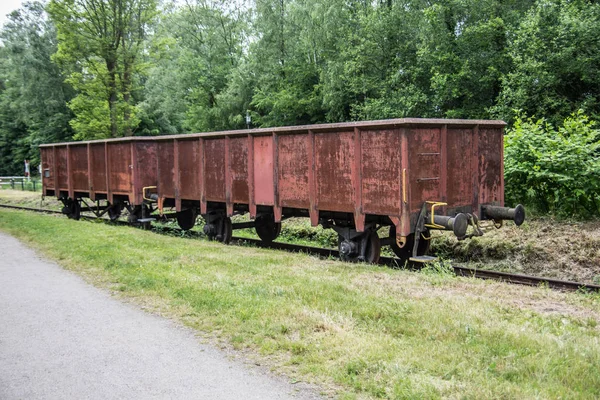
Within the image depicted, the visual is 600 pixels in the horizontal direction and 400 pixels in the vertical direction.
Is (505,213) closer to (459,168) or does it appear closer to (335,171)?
(459,168)

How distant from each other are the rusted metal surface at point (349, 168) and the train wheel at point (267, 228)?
1059mm

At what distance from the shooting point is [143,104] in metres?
40.9

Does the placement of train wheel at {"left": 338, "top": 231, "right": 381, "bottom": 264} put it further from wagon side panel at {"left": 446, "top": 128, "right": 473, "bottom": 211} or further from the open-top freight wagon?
wagon side panel at {"left": 446, "top": 128, "right": 473, "bottom": 211}

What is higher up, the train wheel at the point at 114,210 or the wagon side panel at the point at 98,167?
the wagon side panel at the point at 98,167

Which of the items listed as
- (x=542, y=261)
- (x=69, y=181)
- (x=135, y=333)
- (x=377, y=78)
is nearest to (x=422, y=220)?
(x=542, y=261)

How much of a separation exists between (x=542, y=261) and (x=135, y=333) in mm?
8350

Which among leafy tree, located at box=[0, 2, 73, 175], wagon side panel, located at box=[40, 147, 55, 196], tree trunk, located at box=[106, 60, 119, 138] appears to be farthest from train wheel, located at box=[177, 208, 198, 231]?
leafy tree, located at box=[0, 2, 73, 175]

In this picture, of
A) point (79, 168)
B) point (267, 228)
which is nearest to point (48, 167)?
point (79, 168)

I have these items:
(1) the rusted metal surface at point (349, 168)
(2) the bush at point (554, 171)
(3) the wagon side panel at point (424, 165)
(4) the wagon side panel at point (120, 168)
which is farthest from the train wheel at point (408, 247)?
(4) the wagon side panel at point (120, 168)

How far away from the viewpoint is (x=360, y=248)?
10.3 m

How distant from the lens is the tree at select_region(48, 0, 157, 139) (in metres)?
27.3

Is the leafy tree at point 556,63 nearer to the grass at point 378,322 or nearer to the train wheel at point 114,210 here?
the grass at point 378,322

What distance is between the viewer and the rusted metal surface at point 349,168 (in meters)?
8.96

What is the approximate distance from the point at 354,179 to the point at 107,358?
18.6 ft
